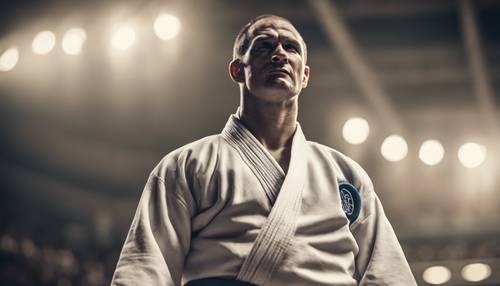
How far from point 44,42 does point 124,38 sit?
61 cm

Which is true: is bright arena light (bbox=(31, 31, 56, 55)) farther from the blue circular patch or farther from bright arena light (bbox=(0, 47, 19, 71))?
the blue circular patch

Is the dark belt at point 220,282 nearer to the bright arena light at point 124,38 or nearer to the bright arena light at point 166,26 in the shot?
the bright arena light at point 166,26

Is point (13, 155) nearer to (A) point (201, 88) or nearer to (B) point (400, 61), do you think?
(A) point (201, 88)

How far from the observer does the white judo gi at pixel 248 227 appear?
2021 mm

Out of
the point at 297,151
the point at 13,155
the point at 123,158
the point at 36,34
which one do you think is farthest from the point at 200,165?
the point at 123,158

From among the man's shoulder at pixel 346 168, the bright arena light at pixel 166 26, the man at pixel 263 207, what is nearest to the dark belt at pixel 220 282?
the man at pixel 263 207

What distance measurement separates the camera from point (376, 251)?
2.24 m

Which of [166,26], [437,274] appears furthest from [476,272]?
[166,26]

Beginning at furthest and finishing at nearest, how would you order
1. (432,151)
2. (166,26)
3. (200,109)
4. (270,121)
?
(200,109) → (432,151) → (166,26) → (270,121)

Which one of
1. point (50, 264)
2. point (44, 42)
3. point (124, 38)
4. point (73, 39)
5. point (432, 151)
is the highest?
point (432, 151)

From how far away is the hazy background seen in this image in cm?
695

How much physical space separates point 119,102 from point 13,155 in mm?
1558

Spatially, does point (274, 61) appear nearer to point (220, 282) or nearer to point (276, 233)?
point (276, 233)

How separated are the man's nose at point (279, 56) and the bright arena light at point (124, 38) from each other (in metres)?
4.23
